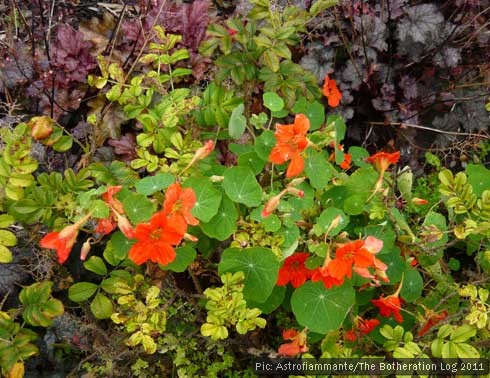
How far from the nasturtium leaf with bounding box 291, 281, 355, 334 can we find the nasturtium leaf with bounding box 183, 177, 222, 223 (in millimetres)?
401

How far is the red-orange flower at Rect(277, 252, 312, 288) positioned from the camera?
5.60ft

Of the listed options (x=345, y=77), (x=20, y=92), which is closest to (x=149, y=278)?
(x=20, y=92)

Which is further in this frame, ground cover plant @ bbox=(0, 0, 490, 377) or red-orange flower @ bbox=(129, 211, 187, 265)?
ground cover plant @ bbox=(0, 0, 490, 377)

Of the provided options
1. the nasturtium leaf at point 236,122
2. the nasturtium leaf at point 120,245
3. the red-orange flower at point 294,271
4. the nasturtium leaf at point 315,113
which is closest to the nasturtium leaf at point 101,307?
the nasturtium leaf at point 120,245

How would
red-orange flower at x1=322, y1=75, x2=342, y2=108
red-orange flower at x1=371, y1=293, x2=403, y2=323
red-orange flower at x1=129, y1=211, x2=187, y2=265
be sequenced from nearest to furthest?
red-orange flower at x1=129, y1=211, x2=187, y2=265 → red-orange flower at x1=371, y1=293, x2=403, y2=323 → red-orange flower at x1=322, y1=75, x2=342, y2=108

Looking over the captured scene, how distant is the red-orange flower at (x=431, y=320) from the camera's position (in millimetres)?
1776

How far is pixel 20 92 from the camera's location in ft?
7.73

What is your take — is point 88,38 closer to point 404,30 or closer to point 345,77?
point 345,77

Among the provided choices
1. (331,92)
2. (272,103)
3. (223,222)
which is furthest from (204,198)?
(331,92)

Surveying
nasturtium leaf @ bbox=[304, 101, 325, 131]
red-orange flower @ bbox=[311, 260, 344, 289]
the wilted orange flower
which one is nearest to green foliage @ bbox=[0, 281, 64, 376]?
the wilted orange flower

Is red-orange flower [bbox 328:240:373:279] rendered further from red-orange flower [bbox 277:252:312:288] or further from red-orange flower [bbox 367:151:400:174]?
red-orange flower [bbox 367:151:400:174]

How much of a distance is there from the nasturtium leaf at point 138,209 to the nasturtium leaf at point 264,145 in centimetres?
40

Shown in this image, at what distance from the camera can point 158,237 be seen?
139cm

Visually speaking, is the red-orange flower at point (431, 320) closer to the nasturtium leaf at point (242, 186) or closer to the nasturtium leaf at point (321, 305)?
the nasturtium leaf at point (321, 305)
